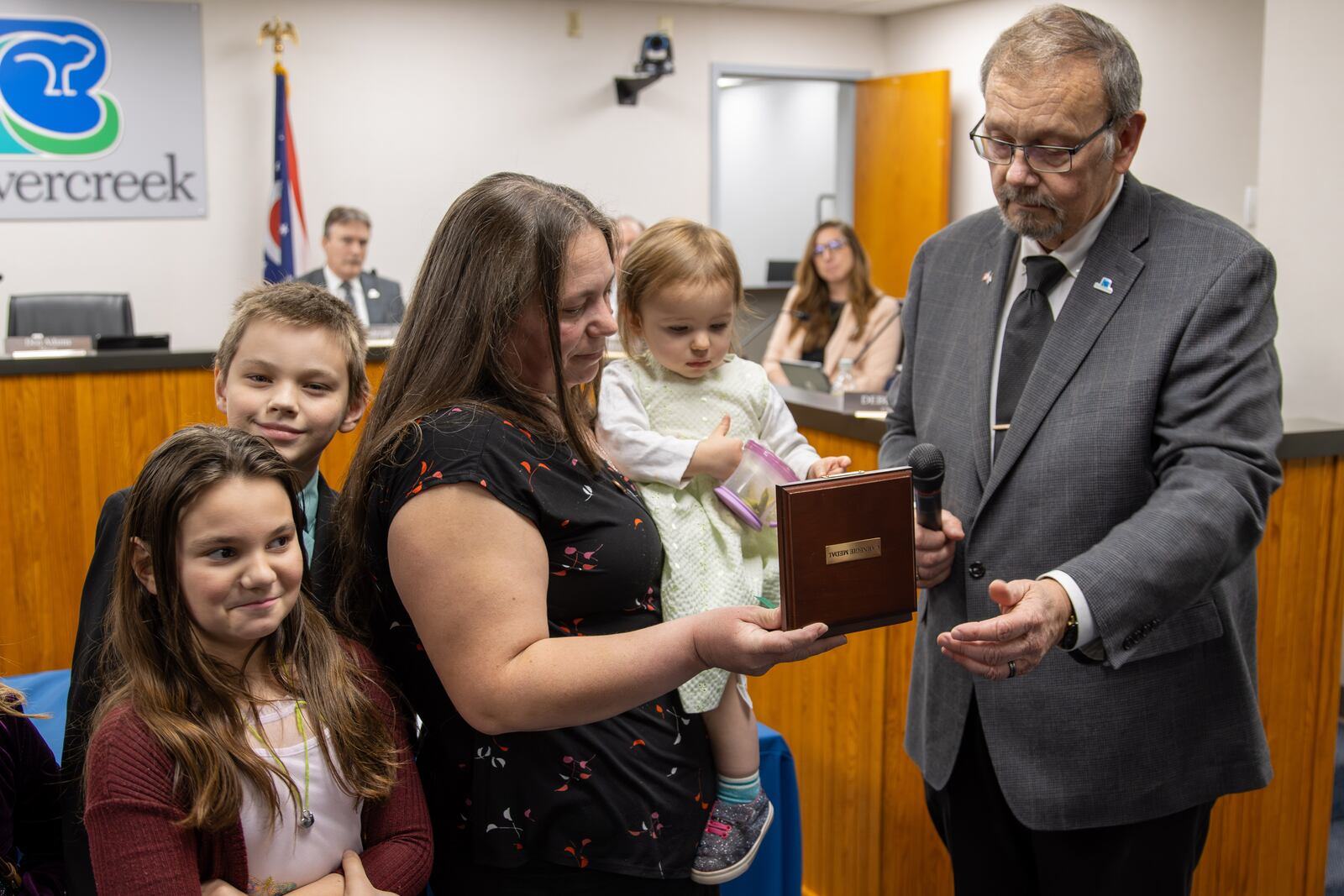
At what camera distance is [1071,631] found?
1379 millimetres

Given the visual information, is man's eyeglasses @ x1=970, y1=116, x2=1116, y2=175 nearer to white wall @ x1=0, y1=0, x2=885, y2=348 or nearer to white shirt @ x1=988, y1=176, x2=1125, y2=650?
white shirt @ x1=988, y1=176, x2=1125, y2=650

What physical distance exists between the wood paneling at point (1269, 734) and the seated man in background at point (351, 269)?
3.85 m

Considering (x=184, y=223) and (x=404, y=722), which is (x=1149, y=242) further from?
(x=184, y=223)

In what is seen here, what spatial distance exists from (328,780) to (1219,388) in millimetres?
1107

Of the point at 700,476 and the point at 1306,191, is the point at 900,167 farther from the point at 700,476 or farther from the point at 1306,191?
the point at 700,476

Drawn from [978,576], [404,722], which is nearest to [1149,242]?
[978,576]

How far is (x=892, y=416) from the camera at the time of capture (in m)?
1.92

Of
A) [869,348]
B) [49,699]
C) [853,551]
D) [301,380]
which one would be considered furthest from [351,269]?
[853,551]

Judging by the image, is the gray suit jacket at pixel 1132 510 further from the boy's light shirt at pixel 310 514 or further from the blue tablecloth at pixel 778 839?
the boy's light shirt at pixel 310 514

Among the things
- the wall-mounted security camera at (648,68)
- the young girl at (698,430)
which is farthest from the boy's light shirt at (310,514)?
the wall-mounted security camera at (648,68)

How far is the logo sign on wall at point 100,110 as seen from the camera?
6270mm

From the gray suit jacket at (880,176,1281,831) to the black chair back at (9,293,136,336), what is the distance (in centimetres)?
473

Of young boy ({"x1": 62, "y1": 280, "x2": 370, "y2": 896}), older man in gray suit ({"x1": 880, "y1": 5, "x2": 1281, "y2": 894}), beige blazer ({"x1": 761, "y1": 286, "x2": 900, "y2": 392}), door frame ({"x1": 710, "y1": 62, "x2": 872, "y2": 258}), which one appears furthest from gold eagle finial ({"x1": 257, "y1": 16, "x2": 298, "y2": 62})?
older man in gray suit ({"x1": 880, "y1": 5, "x2": 1281, "y2": 894})

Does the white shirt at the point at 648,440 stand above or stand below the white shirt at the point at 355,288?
below
